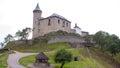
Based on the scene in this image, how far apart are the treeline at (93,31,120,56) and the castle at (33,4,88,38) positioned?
14316 millimetres

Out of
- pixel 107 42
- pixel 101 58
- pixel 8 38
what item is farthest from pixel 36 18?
pixel 101 58

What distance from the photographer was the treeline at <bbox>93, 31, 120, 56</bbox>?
102 m

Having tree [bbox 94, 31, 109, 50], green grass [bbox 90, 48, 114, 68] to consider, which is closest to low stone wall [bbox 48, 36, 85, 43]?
tree [bbox 94, 31, 109, 50]

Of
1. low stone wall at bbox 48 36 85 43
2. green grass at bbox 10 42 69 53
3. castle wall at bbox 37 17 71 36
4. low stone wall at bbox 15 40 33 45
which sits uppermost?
castle wall at bbox 37 17 71 36

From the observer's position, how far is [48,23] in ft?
391

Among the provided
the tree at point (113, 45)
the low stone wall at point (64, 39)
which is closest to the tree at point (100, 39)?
the tree at point (113, 45)

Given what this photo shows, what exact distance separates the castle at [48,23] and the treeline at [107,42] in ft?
47.0

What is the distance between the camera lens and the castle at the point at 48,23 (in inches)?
4660

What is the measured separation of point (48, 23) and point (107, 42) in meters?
25.6

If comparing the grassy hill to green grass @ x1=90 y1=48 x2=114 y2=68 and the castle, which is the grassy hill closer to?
green grass @ x1=90 y1=48 x2=114 y2=68

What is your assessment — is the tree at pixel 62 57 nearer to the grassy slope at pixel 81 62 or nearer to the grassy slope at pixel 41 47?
Result: the grassy slope at pixel 81 62

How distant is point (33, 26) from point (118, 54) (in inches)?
1411

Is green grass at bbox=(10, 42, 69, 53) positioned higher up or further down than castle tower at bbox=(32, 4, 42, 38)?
further down

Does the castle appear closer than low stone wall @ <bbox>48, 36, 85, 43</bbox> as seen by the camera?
No
